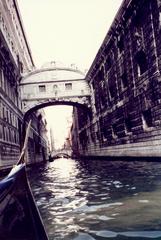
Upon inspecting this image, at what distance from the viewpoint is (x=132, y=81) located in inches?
607

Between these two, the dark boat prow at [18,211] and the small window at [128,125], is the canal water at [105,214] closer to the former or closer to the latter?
the dark boat prow at [18,211]

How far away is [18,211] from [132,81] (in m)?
13.6

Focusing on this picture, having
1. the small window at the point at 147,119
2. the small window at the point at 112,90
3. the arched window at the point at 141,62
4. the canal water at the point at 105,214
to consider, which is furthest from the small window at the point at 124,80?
the canal water at the point at 105,214

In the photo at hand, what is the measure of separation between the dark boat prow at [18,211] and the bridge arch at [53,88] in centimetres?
2396

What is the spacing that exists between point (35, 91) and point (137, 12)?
14.0 meters

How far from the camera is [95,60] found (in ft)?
74.2

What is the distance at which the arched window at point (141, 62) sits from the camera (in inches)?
552

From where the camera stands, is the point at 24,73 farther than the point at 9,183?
Yes

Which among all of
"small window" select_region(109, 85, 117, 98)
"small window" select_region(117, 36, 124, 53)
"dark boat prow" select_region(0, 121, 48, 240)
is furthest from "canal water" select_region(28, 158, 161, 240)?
"small window" select_region(109, 85, 117, 98)

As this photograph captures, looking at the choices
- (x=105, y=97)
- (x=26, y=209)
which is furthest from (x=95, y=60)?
(x=26, y=209)

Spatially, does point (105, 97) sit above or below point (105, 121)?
above

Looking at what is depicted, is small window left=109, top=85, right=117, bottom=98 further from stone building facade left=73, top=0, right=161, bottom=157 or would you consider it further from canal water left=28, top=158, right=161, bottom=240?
canal water left=28, top=158, right=161, bottom=240

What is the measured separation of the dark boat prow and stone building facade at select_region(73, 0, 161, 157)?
34.5ft

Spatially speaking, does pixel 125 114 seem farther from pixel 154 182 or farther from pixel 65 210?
pixel 65 210
